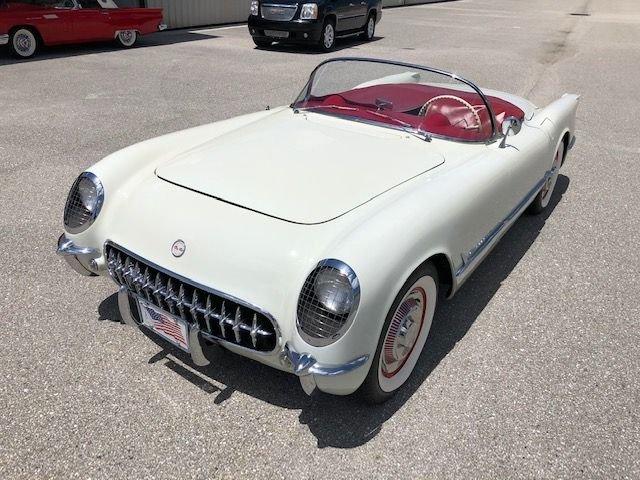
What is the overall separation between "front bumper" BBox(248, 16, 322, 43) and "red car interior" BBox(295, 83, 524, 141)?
815 cm

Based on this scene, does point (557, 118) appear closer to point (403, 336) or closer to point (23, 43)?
point (403, 336)

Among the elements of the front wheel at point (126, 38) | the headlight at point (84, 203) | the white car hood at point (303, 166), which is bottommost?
the front wheel at point (126, 38)

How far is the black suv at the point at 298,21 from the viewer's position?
11.2 metres

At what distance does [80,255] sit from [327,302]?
4.36ft

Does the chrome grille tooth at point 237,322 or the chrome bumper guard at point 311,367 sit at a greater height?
the chrome grille tooth at point 237,322

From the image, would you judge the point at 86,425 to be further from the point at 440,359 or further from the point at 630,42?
the point at 630,42

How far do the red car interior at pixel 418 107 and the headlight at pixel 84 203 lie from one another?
1477 millimetres

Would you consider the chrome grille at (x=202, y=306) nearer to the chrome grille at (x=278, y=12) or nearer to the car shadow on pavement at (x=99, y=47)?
the car shadow on pavement at (x=99, y=47)

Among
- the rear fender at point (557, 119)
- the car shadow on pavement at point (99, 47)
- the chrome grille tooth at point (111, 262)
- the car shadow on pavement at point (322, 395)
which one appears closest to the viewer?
the car shadow on pavement at point (322, 395)

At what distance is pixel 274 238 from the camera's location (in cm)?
221

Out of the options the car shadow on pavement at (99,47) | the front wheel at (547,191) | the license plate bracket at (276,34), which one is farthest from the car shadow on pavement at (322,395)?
the license plate bracket at (276,34)

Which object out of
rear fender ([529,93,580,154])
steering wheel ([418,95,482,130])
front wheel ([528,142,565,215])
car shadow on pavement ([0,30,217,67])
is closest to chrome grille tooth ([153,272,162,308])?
steering wheel ([418,95,482,130])

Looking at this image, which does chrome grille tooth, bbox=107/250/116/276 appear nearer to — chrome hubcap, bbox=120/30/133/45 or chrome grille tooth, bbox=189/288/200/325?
chrome grille tooth, bbox=189/288/200/325

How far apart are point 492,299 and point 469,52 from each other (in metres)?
10.5
